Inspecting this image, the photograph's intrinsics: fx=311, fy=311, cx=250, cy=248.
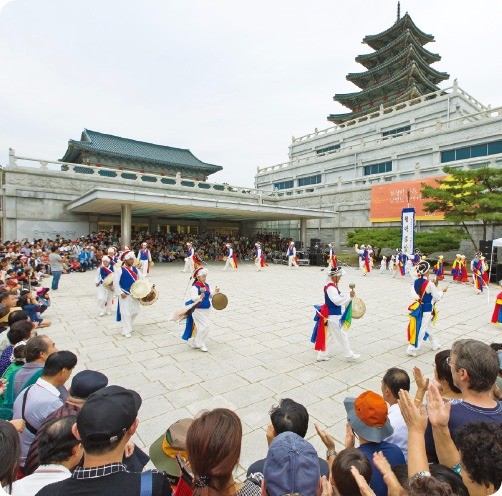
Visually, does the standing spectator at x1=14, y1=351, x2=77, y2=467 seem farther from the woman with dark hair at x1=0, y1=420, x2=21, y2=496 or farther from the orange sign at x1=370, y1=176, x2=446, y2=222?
the orange sign at x1=370, y1=176, x2=446, y2=222

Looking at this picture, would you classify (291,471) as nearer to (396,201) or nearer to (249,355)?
(249,355)

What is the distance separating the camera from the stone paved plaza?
11.7ft

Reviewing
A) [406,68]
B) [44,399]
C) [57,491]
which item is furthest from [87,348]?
[406,68]

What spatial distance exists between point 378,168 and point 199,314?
26.6 m

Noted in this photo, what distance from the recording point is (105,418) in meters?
1.37

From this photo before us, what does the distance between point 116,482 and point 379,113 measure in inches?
1390

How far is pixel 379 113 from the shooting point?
30.7 metres

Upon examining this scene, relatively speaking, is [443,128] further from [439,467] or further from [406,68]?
[439,467]

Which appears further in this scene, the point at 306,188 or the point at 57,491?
the point at 306,188

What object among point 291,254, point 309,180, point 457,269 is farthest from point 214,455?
point 309,180

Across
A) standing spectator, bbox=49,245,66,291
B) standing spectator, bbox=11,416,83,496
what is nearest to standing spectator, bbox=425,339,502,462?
standing spectator, bbox=11,416,83,496

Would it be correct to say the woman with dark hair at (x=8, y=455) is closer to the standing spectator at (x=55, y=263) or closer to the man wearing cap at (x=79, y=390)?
the man wearing cap at (x=79, y=390)

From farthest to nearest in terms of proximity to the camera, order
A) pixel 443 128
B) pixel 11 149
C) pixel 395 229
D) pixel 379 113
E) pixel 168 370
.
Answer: pixel 379 113 < pixel 443 128 < pixel 395 229 < pixel 11 149 < pixel 168 370

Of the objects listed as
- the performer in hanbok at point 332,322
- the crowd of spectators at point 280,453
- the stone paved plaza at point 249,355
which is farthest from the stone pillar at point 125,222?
the crowd of spectators at point 280,453
